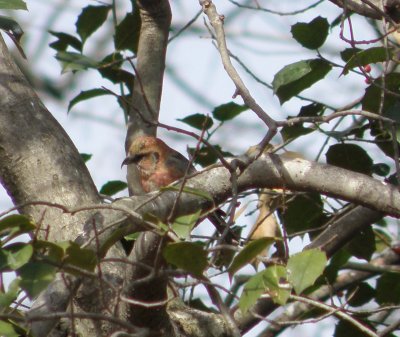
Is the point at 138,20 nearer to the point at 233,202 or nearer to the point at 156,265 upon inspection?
the point at 233,202

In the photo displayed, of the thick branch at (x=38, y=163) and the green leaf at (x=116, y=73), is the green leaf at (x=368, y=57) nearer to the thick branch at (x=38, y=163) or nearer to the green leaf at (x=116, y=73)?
the thick branch at (x=38, y=163)

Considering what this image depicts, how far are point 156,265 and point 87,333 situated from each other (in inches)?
36.8

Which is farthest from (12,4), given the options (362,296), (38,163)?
(362,296)

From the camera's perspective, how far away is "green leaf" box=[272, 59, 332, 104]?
152 inches

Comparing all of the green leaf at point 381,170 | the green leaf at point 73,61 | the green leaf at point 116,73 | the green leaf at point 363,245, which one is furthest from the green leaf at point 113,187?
the green leaf at point 381,170

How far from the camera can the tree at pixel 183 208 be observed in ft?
8.16

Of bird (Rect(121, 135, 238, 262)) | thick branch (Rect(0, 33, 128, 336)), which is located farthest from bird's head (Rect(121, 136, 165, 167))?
thick branch (Rect(0, 33, 128, 336))

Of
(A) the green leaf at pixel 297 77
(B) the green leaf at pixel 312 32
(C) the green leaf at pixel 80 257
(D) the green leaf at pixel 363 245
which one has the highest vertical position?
(B) the green leaf at pixel 312 32

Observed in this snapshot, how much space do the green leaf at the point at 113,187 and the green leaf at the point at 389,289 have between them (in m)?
1.41

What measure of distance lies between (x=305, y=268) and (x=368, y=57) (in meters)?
1.38

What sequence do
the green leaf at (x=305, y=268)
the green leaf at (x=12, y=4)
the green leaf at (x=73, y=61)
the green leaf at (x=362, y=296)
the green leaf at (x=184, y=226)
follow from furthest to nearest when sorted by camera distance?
the green leaf at (x=362, y=296) → the green leaf at (x=73, y=61) → the green leaf at (x=12, y=4) → the green leaf at (x=184, y=226) → the green leaf at (x=305, y=268)

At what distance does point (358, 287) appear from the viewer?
455 cm

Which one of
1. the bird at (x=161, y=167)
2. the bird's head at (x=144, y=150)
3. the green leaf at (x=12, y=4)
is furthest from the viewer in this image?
the bird at (x=161, y=167)

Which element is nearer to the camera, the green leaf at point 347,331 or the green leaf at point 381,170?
the green leaf at point 347,331
